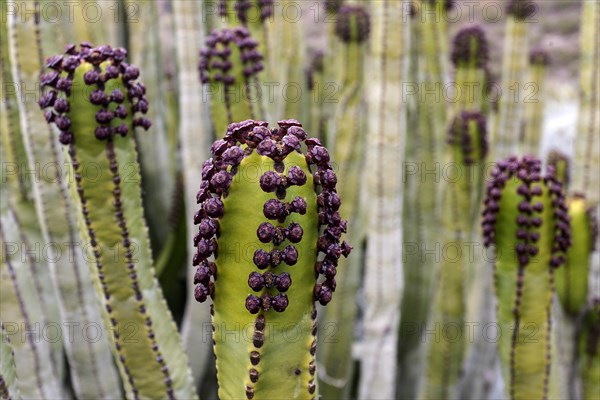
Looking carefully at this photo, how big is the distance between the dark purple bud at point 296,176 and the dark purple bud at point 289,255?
138 mm

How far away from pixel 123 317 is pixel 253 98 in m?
1.01

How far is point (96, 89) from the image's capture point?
1.86 meters

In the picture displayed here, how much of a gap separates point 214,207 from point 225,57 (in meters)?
1.26

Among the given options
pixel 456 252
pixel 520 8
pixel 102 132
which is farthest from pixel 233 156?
pixel 520 8

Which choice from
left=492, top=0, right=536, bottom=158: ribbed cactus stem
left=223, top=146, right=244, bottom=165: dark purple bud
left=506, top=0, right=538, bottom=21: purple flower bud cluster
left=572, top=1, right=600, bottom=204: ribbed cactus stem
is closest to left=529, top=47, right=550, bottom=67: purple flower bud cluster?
left=492, top=0, right=536, bottom=158: ribbed cactus stem

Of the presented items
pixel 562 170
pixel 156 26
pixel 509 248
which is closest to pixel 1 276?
pixel 509 248

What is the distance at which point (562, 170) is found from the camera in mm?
4496

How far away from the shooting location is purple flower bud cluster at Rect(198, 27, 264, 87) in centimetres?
250

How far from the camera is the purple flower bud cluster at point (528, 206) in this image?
220 centimetres

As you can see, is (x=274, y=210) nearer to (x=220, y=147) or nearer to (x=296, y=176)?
(x=296, y=176)

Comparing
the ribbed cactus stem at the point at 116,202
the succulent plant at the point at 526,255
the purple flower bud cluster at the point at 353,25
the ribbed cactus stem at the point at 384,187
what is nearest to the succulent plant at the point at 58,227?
the ribbed cactus stem at the point at 116,202

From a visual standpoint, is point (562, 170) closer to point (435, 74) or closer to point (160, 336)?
point (435, 74)

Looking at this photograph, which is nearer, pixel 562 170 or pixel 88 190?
pixel 88 190

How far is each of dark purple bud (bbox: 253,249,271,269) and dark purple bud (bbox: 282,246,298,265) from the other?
35 millimetres
